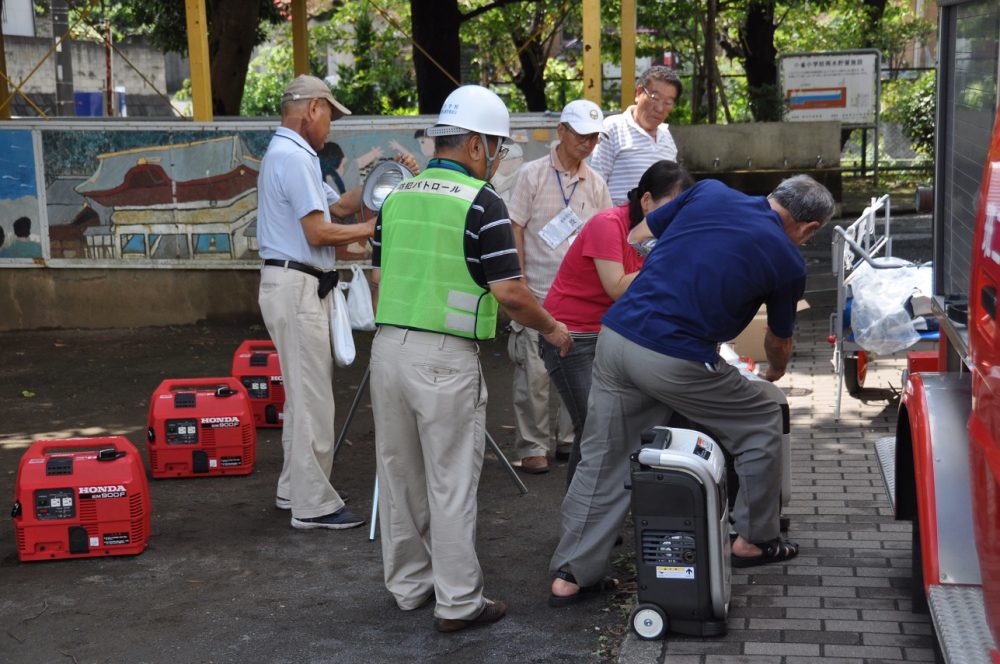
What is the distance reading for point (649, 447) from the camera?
14.3 feet

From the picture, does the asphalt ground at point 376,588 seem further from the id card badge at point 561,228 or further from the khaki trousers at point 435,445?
the id card badge at point 561,228

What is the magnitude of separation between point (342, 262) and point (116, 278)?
6.84 feet

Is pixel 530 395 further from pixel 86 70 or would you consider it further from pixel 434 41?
pixel 86 70

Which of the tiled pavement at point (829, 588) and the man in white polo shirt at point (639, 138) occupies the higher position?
the man in white polo shirt at point (639, 138)

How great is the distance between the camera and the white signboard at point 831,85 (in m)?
18.1

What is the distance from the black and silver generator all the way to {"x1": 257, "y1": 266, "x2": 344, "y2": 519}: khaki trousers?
6.66 ft

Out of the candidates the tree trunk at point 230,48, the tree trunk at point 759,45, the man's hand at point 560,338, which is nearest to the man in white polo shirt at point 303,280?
the man's hand at point 560,338

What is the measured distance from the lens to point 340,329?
603 centimetres

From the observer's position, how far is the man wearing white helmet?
445 centimetres

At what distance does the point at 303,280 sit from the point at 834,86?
555 inches

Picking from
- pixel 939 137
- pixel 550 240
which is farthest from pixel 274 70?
pixel 939 137

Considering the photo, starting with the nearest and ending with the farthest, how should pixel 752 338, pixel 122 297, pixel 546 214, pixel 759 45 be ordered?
pixel 546 214, pixel 752 338, pixel 122 297, pixel 759 45

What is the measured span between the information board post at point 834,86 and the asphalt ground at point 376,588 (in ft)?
37.3

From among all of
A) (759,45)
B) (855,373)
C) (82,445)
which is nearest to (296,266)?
(82,445)
